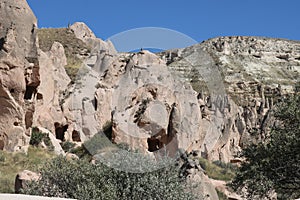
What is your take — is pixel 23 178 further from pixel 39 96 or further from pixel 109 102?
pixel 109 102

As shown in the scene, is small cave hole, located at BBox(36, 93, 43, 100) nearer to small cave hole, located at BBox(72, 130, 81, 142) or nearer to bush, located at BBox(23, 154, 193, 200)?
small cave hole, located at BBox(72, 130, 81, 142)

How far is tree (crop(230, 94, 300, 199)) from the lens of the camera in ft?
47.5

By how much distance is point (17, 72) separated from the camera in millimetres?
21016

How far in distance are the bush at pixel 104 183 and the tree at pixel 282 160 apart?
3.35 metres

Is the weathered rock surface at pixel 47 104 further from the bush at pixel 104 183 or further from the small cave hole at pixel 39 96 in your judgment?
the bush at pixel 104 183

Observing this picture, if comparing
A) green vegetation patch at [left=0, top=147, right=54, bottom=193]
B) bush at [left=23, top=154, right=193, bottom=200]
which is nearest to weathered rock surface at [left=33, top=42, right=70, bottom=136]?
green vegetation patch at [left=0, top=147, right=54, bottom=193]

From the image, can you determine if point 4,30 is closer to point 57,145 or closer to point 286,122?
point 57,145

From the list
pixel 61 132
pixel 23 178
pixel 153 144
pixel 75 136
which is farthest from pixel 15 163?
pixel 153 144

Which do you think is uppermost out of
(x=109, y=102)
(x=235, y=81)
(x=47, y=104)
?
(x=235, y=81)

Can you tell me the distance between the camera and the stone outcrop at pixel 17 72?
67.4 ft

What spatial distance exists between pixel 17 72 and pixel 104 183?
1106 centimetres

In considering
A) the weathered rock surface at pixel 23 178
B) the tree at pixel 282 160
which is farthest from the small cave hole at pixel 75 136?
the tree at pixel 282 160

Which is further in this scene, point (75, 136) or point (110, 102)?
point (110, 102)

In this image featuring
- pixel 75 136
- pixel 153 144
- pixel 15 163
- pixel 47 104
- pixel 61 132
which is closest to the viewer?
pixel 15 163
